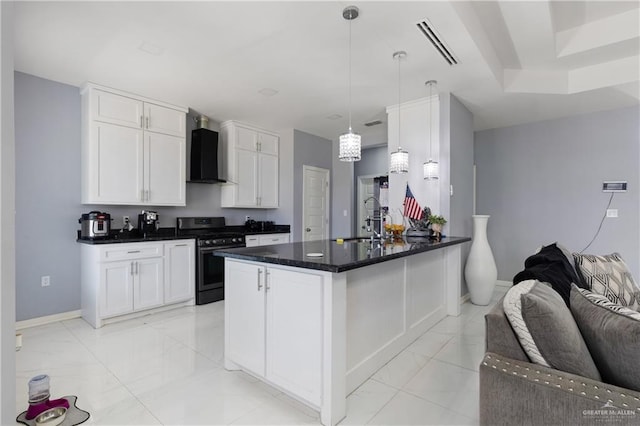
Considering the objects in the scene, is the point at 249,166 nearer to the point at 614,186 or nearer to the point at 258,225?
the point at 258,225

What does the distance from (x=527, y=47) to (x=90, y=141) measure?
4814 millimetres

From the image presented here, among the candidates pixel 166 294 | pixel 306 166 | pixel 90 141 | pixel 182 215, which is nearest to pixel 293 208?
pixel 306 166

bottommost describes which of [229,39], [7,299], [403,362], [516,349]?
[403,362]

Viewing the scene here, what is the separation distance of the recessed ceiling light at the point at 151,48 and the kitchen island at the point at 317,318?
1.98 meters

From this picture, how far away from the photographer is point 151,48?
111 inches

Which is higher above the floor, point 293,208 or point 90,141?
point 90,141

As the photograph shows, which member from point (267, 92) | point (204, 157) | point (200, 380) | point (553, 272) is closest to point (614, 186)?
point (553, 272)

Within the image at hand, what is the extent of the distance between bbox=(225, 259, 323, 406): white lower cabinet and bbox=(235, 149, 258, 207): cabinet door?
283 cm

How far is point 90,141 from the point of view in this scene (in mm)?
3504

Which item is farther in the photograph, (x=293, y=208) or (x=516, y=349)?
(x=293, y=208)

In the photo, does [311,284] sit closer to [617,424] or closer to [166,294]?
[617,424]

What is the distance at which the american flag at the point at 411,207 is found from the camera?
3.93 m

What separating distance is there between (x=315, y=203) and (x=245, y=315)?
397 cm

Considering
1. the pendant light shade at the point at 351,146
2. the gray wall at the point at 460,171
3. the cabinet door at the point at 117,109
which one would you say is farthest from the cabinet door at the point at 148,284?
the gray wall at the point at 460,171
